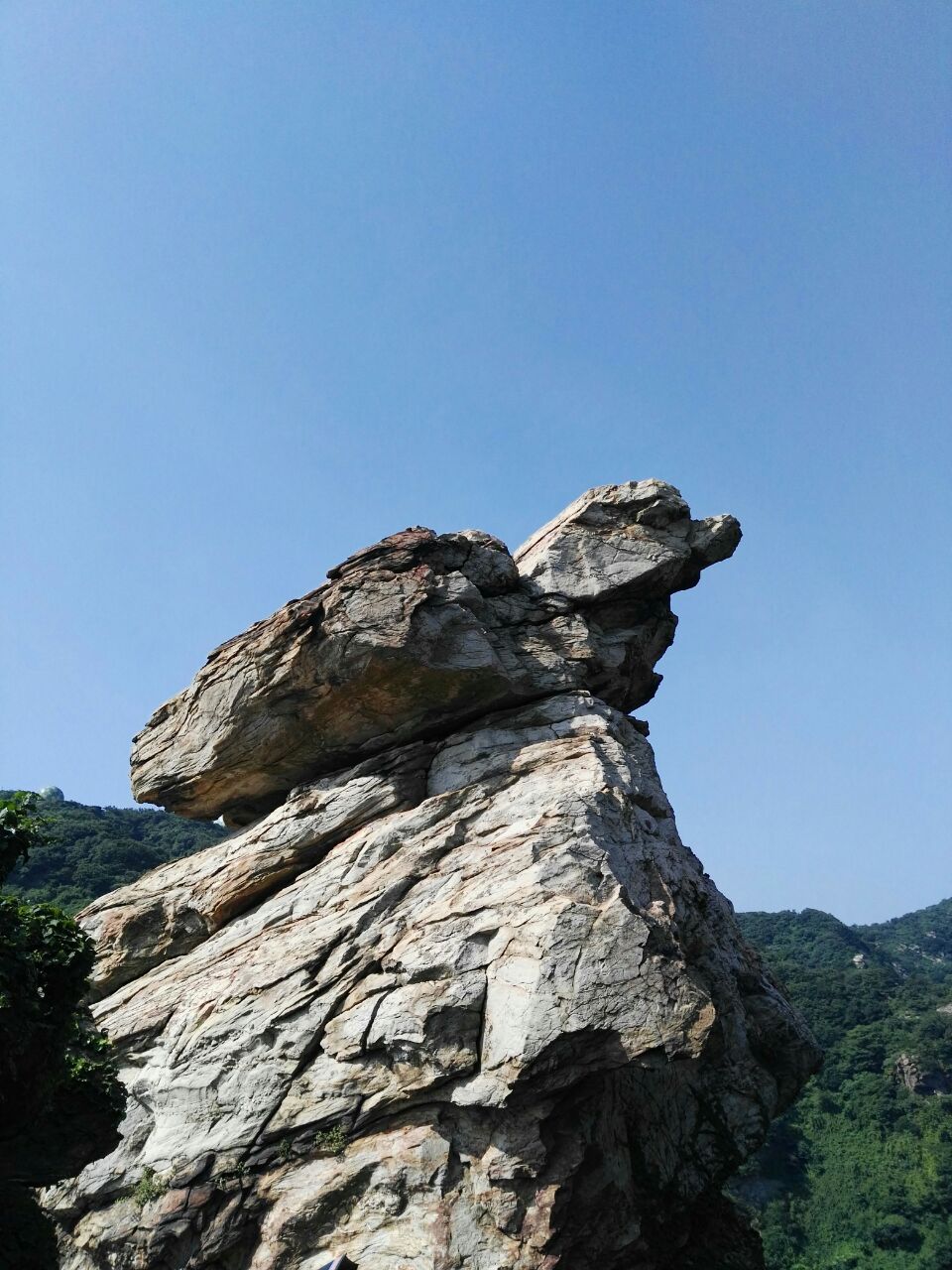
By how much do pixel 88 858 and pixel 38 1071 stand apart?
58068 mm

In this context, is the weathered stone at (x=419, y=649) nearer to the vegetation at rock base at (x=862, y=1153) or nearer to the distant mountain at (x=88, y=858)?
the distant mountain at (x=88, y=858)

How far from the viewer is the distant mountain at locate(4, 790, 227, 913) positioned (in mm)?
57344

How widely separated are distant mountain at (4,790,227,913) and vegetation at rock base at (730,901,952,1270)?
57435 mm

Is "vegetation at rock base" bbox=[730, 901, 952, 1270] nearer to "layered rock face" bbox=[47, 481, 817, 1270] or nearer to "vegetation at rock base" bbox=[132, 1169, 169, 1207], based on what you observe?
"layered rock face" bbox=[47, 481, 817, 1270]

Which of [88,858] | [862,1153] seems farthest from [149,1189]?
[862,1153]

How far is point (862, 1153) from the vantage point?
78.6 m

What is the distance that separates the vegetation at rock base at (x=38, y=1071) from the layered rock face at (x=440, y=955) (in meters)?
2.69

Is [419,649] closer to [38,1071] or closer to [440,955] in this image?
[440,955]

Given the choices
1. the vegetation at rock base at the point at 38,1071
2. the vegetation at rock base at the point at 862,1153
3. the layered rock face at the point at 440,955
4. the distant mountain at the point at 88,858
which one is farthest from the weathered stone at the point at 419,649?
the vegetation at rock base at the point at 862,1153

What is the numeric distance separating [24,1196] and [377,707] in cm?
1218

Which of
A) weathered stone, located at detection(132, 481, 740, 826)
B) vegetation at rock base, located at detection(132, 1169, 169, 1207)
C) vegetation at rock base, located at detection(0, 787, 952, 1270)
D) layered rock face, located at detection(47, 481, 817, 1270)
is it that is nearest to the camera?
layered rock face, located at detection(47, 481, 817, 1270)

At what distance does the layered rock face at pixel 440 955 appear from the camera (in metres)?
15.4

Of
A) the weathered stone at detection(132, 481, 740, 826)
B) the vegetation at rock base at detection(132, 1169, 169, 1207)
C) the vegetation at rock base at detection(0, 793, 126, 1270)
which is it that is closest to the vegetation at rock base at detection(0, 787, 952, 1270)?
the weathered stone at detection(132, 481, 740, 826)

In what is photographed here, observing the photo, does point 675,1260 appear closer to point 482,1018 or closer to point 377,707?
point 482,1018
